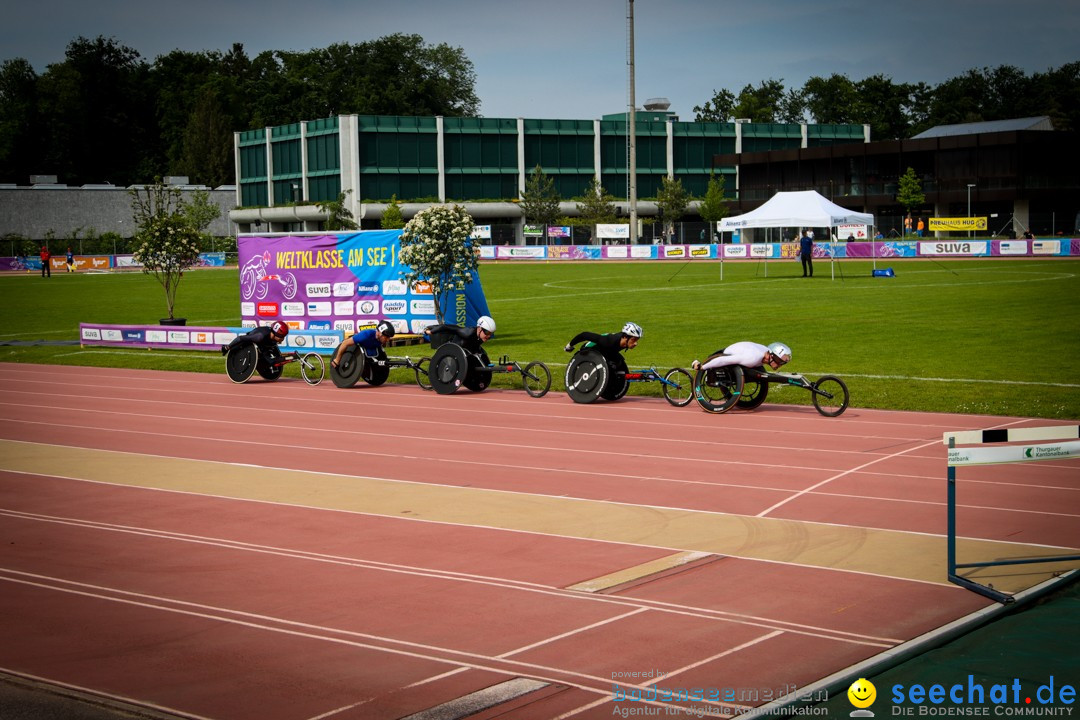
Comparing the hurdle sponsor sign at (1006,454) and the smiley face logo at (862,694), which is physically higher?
the hurdle sponsor sign at (1006,454)

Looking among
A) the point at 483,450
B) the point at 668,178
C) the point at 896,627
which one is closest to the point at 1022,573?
the point at 896,627

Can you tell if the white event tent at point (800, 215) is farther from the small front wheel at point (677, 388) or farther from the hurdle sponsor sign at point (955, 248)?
the small front wheel at point (677, 388)

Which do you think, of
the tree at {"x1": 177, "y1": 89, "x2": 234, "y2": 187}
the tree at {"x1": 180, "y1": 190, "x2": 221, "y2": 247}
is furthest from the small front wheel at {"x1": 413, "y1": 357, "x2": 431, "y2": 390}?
the tree at {"x1": 177, "y1": 89, "x2": 234, "y2": 187}

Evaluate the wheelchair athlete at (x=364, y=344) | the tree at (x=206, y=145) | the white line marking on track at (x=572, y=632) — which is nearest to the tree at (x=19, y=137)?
the tree at (x=206, y=145)

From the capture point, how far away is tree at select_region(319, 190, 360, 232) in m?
93.9

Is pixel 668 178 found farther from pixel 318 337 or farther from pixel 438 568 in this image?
pixel 438 568

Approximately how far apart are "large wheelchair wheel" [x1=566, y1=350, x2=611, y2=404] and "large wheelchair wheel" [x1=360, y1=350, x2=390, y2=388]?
439 cm

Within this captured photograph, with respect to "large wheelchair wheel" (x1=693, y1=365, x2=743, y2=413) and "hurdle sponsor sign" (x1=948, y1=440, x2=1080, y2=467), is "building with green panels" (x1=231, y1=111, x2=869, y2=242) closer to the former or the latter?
"large wheelchair wheel" (x1=693, y1=365, x2=743, y2=413)

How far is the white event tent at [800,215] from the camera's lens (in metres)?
46.5

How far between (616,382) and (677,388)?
3.78 feet

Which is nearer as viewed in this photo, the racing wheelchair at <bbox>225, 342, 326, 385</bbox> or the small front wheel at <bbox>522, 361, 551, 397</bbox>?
the small front wheel at <bbox>522, 361, 551, 397</bbox>

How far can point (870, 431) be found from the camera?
14.9 meters

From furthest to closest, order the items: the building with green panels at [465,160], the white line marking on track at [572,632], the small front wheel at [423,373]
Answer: the building with green panels at [465,160], the small front wheel at [423,373], the white line marking on track at [572,632]

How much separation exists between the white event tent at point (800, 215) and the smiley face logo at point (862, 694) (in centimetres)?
4158
